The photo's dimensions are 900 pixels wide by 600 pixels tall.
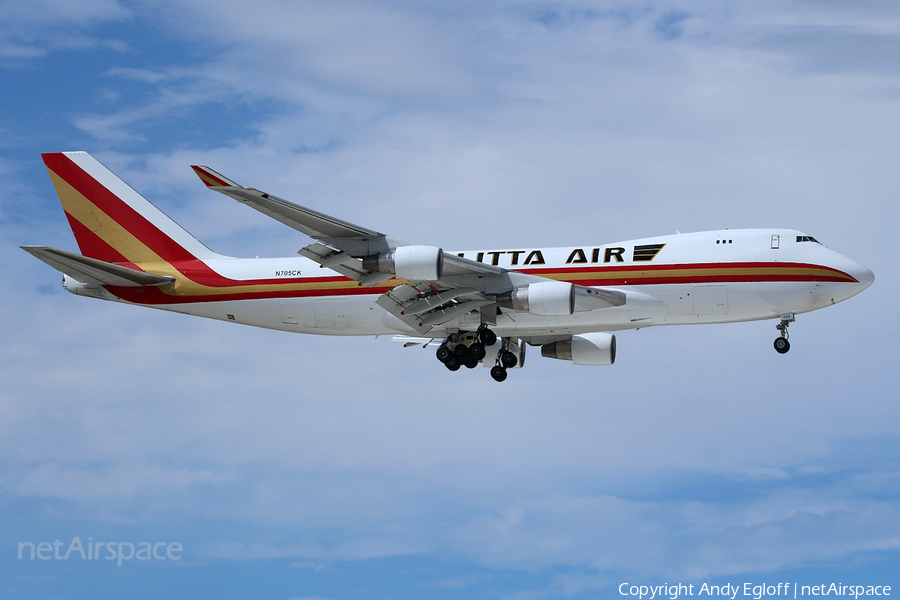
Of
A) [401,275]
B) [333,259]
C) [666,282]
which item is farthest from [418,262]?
[666,282]

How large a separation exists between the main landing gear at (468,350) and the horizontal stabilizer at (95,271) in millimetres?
11951

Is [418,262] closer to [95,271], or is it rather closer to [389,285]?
[389,285]

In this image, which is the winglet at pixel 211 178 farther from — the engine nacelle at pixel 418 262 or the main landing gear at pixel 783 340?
the main landing gear at pixel 783 340

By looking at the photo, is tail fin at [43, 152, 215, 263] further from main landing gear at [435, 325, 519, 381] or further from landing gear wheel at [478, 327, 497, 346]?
landing gear wheel at [478, 327, 497, 346]

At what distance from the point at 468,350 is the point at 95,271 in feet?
50.0

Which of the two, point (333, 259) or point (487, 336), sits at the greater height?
point (333, 259)

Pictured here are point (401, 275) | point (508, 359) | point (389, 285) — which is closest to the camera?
point (401, 275)

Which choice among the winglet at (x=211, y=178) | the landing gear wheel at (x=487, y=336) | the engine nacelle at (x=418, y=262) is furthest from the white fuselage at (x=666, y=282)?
the winglet at (x=211, y=178)

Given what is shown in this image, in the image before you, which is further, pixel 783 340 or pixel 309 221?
pixel 783 340

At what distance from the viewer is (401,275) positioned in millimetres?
30203

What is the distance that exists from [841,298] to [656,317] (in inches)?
260

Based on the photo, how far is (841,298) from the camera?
33.2m

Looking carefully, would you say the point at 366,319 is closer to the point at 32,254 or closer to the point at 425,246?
the point at 425,246

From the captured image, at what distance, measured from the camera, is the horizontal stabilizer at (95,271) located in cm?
3466
